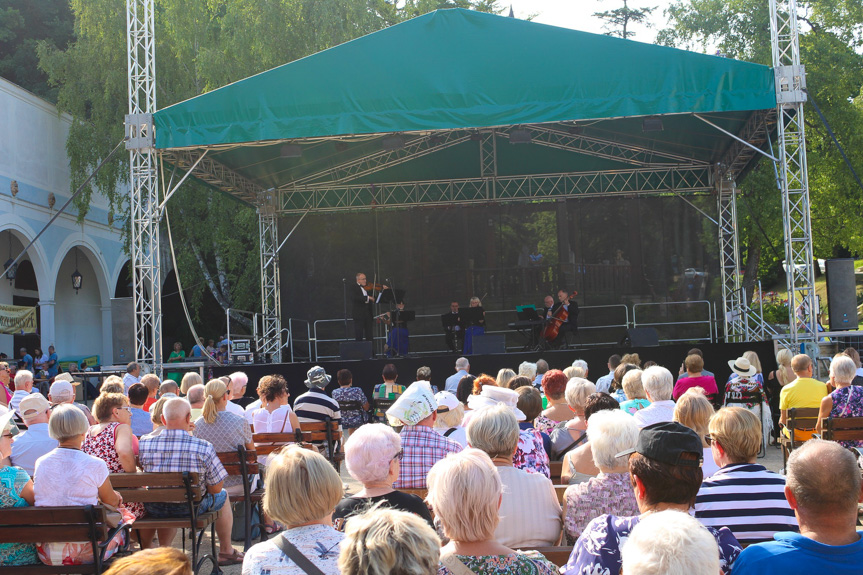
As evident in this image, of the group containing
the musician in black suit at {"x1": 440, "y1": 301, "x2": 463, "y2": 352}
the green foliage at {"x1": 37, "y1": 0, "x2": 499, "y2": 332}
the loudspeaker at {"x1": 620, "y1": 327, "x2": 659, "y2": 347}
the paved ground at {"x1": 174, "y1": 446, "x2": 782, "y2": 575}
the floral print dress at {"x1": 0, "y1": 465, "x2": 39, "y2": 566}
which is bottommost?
the paved ground at {"x1": 174, "y1": 446, "x2": 782, "y2": 575}

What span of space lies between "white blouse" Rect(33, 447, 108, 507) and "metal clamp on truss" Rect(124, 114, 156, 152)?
8.25 meters

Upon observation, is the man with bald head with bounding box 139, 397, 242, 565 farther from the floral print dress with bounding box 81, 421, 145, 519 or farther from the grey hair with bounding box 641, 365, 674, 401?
the grey hair with bounding box 641, 365, 674, 401

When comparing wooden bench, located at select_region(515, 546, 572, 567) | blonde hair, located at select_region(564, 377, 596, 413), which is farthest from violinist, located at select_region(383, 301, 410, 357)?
wooden bench, located at select_region(515, 546, 572, 567)

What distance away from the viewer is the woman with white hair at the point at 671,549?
5.86 ft

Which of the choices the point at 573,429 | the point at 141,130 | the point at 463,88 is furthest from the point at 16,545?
the point at 141,130

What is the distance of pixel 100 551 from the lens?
4227 millimetres

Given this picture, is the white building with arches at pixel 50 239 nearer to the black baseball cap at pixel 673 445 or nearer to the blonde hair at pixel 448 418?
the blonde hair at pixel 448 418

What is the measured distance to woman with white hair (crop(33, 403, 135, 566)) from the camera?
4125 mm

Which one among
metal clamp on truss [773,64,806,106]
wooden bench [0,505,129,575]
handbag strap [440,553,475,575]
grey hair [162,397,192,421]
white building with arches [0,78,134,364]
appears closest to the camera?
handbag strap [440,553,475,575]

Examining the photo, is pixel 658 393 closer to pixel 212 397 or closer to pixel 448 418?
pixel 448 418

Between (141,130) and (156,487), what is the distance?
8.13 m

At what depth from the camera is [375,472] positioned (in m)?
3.24

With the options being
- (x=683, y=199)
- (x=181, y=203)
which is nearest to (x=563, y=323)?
(x=683, y=199)

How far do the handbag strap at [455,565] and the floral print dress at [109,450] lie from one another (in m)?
3.26
